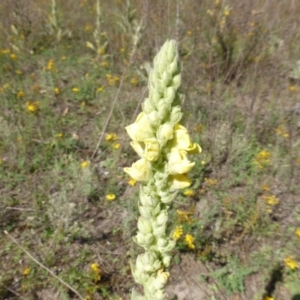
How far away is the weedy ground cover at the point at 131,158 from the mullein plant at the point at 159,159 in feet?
0.49

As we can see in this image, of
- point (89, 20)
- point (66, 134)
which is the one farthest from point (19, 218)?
point (89, 20)

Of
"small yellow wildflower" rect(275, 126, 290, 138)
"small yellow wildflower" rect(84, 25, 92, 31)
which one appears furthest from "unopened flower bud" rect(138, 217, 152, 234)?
"small yellow wildflower" rect(84, 25, 92, 31)

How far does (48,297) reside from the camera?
246cm

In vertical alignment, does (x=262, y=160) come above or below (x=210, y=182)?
above

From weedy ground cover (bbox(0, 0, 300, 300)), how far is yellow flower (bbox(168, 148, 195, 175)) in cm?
18

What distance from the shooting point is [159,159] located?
125 cm

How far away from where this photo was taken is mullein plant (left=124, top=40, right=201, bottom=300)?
1.16 meters

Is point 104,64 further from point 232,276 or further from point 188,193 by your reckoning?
point 232,276

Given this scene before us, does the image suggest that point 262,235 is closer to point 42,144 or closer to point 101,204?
point 101,204

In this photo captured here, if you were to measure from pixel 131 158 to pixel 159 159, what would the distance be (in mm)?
2480

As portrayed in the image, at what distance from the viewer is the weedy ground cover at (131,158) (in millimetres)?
2652

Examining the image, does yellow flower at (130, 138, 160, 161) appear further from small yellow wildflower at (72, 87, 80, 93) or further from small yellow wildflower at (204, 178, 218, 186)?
small yellow wildflower at (72, 87, 80, 93)

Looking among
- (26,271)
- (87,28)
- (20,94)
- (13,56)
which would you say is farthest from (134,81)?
(26,271)

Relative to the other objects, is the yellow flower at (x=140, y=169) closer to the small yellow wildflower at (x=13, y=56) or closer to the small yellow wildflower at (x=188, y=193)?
the small yellow wildflower at (x=188, y=193)
